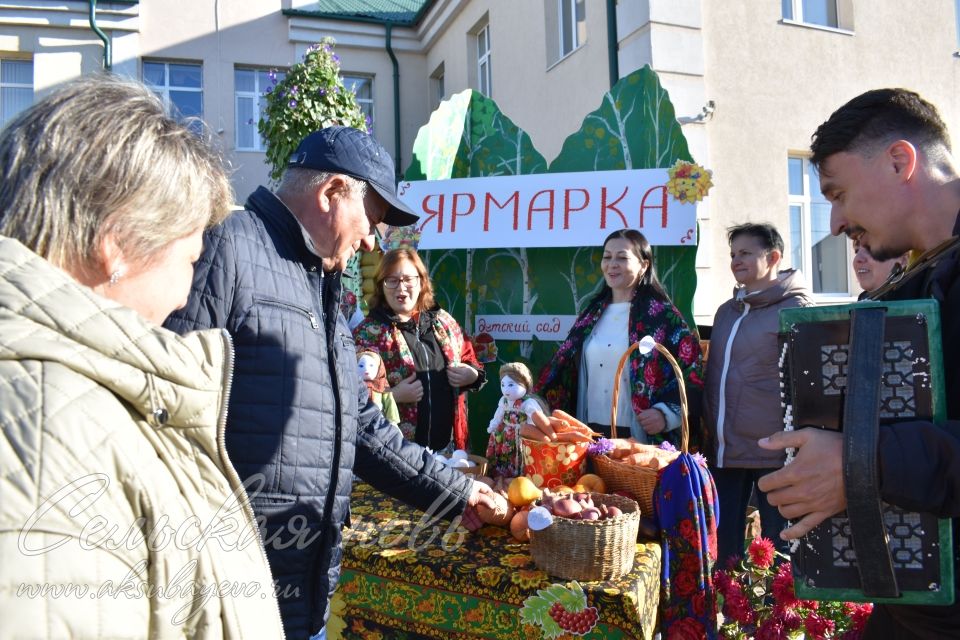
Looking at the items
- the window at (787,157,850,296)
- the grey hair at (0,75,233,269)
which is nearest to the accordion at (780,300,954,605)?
the grey hair at (0,75,233,269)

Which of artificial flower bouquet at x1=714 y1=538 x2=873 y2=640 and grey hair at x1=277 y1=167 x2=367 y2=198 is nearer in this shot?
grey hair at x1=277 y1=167 x2=367 y2=198

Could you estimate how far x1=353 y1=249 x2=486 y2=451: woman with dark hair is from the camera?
390 cm

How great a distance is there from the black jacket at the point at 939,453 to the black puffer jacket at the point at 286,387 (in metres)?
1.18

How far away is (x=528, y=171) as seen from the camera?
5.20m

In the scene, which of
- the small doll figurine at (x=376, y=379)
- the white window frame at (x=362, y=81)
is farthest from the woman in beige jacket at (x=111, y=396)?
the white window frame at (x=362, y=81)

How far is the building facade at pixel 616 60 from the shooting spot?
22.2ft

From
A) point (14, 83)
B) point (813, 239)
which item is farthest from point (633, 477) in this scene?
point (14, 83)

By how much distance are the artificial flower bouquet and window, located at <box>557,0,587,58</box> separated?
6.95 metres

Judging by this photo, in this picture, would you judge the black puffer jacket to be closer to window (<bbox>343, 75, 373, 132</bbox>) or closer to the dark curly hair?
the dark curly hair

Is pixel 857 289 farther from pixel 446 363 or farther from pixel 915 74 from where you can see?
pixel 446 363

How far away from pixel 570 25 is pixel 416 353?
603cm

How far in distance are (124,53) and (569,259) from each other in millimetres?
9575

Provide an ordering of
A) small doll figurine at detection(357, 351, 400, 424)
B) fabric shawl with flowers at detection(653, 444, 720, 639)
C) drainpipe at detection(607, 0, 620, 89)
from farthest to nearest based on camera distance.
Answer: drainpipe at detection(607, 0, 620, 89), small doll figurine at detection(357, 351, 400, 424), fabric shawl with flowers at detection(653, 444, 720, 639)

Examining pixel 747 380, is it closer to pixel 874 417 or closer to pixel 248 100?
pixel 874 417
